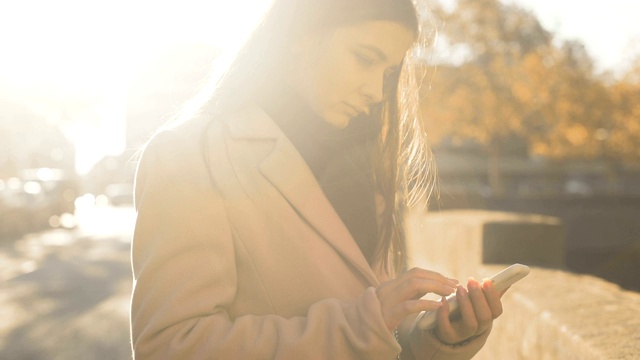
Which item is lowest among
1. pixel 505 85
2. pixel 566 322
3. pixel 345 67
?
pixel 566 322

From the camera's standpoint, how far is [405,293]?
1.77m

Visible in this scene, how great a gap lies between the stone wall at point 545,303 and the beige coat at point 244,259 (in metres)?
0.84

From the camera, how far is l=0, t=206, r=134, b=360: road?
8148 mm

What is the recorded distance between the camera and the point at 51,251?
19781mm

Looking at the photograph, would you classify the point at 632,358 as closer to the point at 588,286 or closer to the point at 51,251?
the point at 588,286

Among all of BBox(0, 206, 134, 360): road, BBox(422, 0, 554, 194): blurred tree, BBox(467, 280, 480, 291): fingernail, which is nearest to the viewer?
BBox(467, 280, 480, 291): fingernail

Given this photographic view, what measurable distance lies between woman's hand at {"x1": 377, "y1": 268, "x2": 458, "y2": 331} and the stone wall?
34.8 inches

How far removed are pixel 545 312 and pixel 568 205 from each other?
21.6m

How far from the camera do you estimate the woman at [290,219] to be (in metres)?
1.77

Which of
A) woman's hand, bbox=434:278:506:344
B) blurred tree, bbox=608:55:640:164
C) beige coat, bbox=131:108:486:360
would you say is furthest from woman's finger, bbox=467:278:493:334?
blurred tree, bbox=608:55:640:164

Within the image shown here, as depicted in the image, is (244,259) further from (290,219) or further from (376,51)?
(376,51)

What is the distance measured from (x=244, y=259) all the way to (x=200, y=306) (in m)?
0.18

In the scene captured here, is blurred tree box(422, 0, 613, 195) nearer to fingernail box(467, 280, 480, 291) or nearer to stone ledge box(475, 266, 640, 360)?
stone ledge box(475, 266, 640, 360)

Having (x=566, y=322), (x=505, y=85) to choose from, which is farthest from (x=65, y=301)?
(x=505, y=85)
